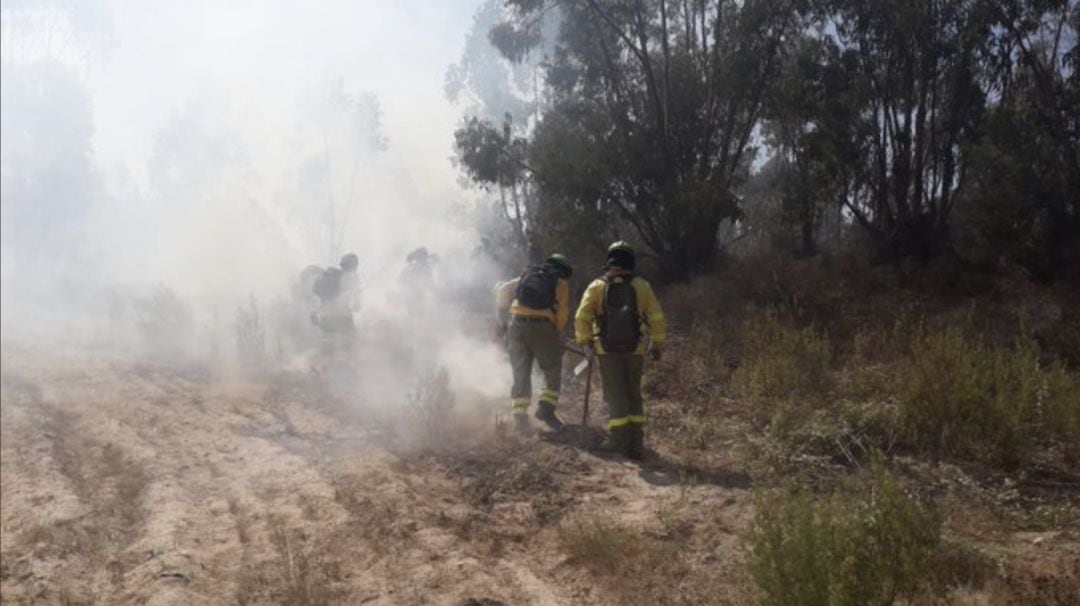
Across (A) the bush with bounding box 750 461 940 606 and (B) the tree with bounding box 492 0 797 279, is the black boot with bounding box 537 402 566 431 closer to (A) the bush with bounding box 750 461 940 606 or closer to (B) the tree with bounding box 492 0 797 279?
(A) the bush with bounding box 750 461 940 606

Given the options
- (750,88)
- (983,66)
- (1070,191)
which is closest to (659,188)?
(750,88)

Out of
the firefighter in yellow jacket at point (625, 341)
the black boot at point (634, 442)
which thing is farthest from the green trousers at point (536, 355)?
the black boot at point (634, 442)

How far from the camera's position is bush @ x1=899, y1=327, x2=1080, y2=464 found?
5281mm

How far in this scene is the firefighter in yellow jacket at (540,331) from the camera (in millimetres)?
7562

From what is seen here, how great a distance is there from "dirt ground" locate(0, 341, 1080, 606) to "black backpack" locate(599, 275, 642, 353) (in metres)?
0.92

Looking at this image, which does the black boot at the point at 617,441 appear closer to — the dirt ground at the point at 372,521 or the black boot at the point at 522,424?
the dirt ground at the point at 372,521

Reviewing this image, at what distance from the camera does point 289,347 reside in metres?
13.8

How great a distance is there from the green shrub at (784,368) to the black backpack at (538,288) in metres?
2.07

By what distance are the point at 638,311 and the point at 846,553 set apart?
351cm

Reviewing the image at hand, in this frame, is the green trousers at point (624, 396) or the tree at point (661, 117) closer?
the green trousers at point (624, 396)

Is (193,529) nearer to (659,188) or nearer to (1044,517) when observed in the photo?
(1044,517)

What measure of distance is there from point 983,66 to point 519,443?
10.5 metres

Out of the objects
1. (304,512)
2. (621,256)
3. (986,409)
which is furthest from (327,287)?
(986,409)

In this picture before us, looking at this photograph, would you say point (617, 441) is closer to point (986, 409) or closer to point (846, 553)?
point (986, 409)
